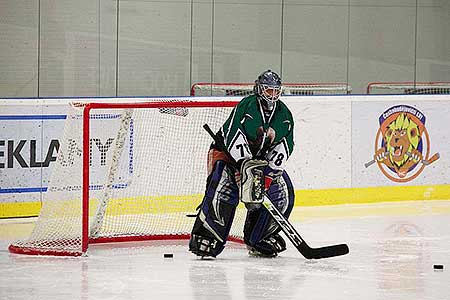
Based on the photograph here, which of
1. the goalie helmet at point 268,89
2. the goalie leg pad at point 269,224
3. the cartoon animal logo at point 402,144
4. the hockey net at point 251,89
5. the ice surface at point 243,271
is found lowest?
the ice surface at point 243,271

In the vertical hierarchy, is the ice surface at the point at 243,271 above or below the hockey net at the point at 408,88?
below

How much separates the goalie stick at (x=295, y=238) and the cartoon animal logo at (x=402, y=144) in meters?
3.01

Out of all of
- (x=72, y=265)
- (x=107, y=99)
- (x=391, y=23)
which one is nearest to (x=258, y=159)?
(x=72, y=265)

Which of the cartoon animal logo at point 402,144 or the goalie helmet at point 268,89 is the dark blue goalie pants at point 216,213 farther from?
the cartoon animal logo at point 402,144

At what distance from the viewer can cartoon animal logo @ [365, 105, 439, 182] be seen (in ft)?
36.7

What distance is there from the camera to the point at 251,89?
11.4m

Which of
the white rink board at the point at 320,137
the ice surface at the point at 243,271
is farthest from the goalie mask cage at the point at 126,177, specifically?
the white rink board at the point at 320,137

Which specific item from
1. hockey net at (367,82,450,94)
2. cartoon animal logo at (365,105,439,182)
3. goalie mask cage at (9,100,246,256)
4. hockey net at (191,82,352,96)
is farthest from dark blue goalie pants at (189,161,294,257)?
hockey net at (367,82,450,94)

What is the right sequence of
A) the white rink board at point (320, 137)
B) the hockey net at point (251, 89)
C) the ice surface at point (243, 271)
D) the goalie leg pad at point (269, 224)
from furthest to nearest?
the hockey net at point (251, 89) → the white rink board at point (320, 137) → the goalie leg pad at point (269, 224) → the ice surface at point (243, 271)

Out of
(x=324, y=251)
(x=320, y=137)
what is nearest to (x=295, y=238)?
(x=324, y=251)

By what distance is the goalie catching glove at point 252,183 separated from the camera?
26.1 feet

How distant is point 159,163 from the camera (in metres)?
9.48

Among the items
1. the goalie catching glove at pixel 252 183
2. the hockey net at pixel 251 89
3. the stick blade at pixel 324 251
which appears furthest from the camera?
the hockey net at pixel 251 89

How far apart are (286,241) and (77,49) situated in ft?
8.64
